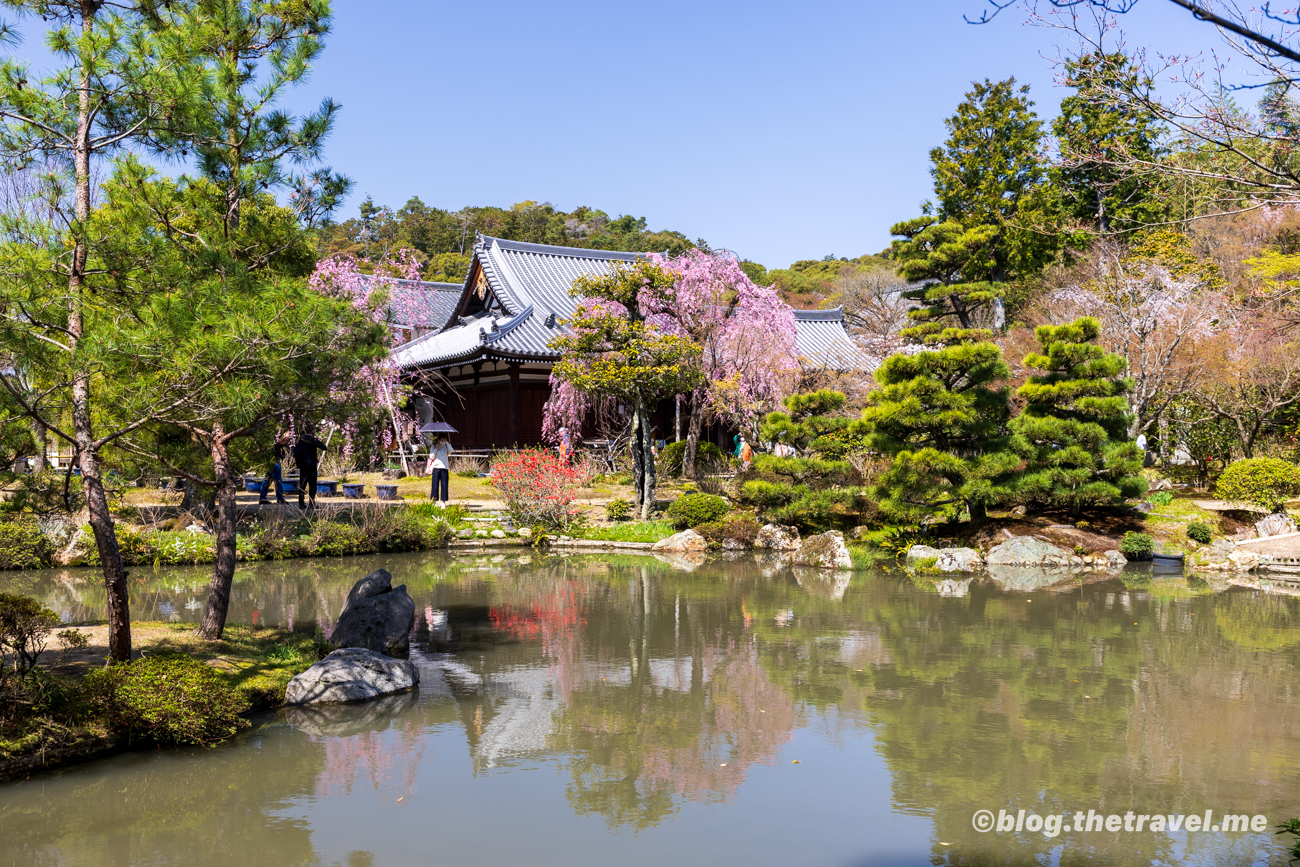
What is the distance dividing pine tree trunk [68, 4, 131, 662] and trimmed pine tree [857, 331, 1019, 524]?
10887 millimetres

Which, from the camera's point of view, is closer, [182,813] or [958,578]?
[182,813]

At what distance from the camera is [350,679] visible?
6656 millimetres

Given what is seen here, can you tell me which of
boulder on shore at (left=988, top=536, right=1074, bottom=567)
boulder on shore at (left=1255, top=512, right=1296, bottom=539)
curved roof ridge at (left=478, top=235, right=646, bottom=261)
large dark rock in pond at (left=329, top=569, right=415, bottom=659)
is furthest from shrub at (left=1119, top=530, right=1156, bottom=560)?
curved roof ridge at (left=478, top=235, right=646, bottom=261)

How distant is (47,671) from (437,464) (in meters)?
11.2

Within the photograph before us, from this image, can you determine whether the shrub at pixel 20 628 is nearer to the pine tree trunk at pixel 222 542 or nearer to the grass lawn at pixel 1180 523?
the pine tree trunk at pixel 222 542

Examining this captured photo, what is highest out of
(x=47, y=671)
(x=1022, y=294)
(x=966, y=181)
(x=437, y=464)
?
(x=966, y=181)

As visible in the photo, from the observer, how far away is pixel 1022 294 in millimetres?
26219

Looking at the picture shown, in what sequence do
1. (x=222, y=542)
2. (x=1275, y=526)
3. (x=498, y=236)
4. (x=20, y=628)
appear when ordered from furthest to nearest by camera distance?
(x=498, y=236), (x=1275, y=526), (x=222, y=542), (x=20, y=628)

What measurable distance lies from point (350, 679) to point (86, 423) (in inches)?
103

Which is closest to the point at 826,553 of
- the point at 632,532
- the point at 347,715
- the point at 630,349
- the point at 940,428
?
the point at 940,428

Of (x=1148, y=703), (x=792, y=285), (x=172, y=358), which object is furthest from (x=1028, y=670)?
(x=792, y=285)

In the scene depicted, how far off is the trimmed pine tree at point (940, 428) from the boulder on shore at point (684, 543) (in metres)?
3.06

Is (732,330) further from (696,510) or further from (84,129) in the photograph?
(84,129)

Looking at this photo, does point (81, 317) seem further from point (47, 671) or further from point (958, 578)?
point (958, 578)
